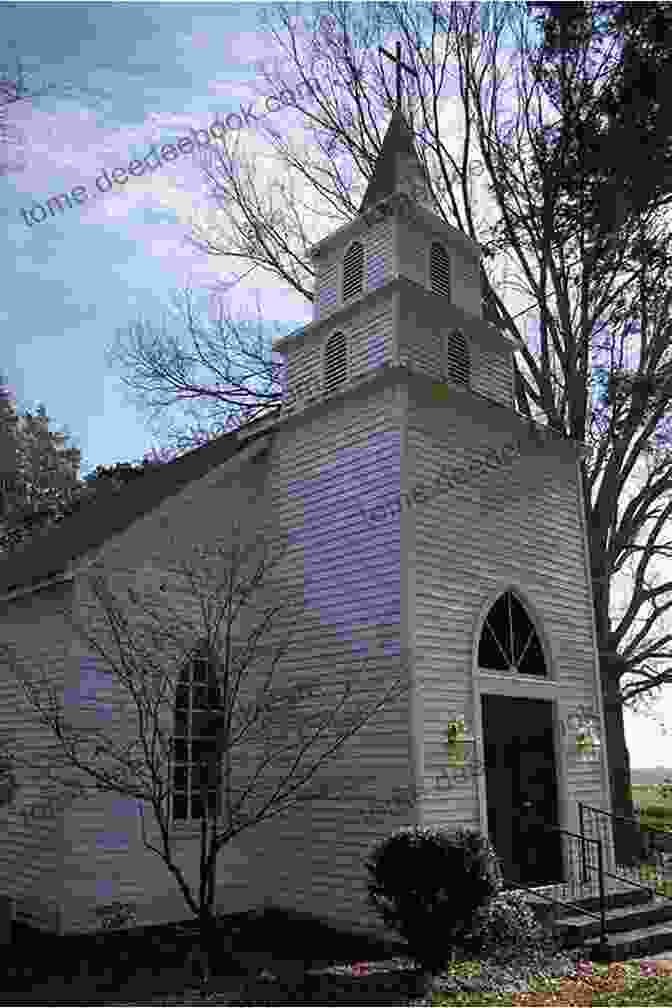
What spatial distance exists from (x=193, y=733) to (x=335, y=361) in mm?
5905

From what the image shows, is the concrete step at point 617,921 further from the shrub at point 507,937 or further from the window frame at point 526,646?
the window frame at point 526,646

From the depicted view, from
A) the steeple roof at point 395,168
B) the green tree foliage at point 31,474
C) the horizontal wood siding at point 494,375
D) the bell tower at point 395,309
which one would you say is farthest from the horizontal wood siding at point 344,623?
the green tree foliage at point 31,474

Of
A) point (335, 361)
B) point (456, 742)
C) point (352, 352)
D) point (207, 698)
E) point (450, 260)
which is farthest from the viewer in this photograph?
point (450, 260)

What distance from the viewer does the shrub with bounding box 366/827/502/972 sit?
841 centimetres

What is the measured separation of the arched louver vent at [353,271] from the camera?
Answer: 14.1 metres

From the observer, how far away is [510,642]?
40.9 feet

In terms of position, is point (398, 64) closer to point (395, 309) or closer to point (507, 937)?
point (395, 309)

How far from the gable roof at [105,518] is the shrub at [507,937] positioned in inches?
247

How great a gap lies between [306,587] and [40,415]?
23810mm

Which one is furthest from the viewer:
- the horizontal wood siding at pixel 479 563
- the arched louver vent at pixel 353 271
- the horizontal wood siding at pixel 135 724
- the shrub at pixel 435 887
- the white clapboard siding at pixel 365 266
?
the arched louver vent at pixel 353 271

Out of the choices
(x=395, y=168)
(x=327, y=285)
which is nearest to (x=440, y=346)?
(x=327, y=285)

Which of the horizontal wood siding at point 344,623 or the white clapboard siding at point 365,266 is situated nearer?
the horizontal wood siding at point 344,623

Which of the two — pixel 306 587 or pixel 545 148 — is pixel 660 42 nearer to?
pixel 545 148

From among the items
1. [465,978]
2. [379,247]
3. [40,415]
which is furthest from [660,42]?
[40,415]
